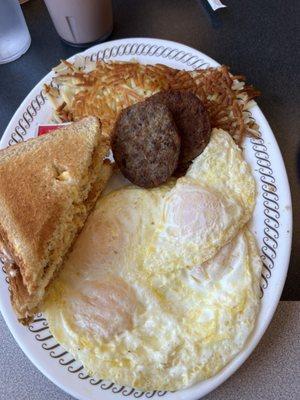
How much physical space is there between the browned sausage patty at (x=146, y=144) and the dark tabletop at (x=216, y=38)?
1.86ft

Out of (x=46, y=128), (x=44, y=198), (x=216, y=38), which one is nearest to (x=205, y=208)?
(x=44, y=198)

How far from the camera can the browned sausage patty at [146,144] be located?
1557mm

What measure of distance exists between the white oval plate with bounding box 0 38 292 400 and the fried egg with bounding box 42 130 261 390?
38mm

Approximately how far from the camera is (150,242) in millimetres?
1526

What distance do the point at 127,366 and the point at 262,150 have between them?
93 centimetres

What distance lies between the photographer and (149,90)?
176 cm

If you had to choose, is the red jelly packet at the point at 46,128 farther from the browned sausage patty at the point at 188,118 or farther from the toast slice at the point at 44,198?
the browned sausage patty at the point at 188,118

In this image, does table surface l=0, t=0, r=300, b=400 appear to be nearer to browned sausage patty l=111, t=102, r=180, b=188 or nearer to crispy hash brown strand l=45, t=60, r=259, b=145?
crispy hash brown strand l=45, t=60, r=259, b=145

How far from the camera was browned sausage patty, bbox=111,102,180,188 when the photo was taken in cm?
156

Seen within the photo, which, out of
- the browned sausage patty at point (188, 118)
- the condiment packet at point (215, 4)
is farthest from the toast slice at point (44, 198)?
the condiment packet at point (215, 4)

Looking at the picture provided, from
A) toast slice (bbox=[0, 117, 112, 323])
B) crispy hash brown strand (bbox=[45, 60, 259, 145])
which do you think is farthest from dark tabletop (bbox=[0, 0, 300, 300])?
toast slice (bbox=[0, 117, 112, 323])

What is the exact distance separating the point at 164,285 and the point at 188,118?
0.62m

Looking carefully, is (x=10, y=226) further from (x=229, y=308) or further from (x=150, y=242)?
(x=229, y=308)

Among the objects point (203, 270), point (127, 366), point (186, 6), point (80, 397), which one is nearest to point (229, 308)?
point (203, 270)
